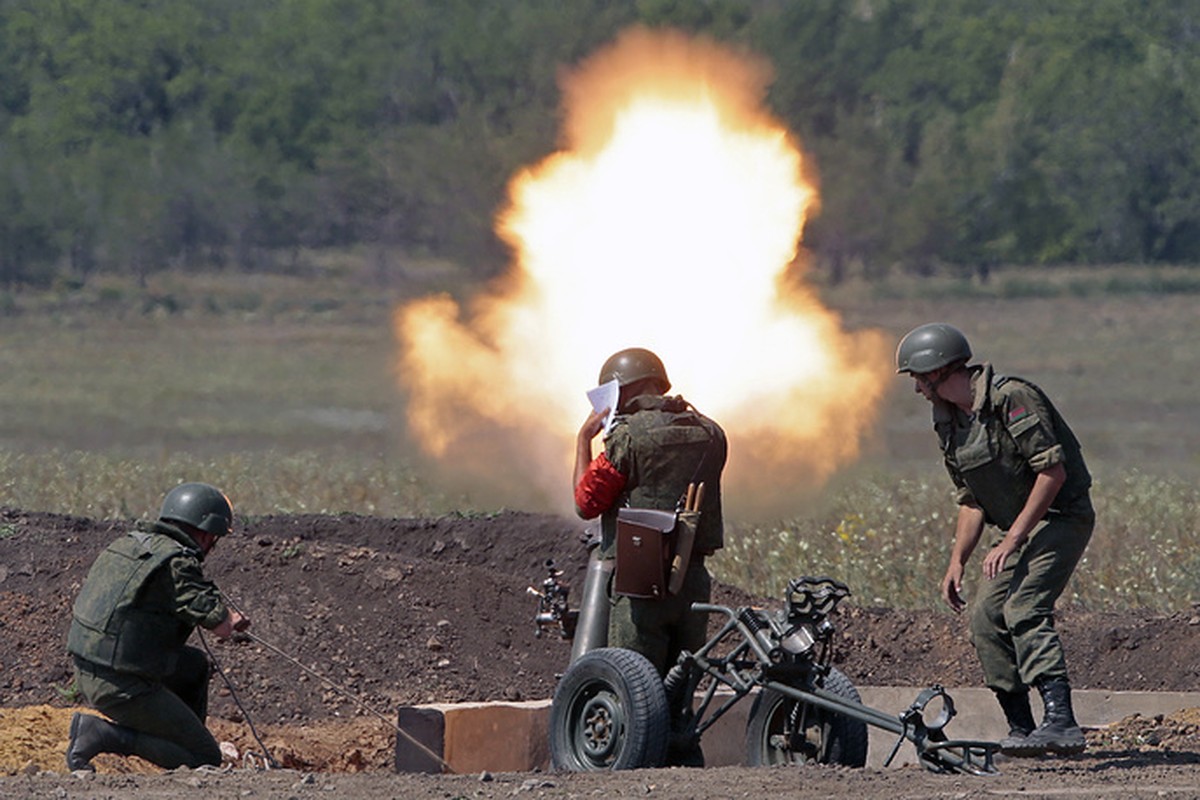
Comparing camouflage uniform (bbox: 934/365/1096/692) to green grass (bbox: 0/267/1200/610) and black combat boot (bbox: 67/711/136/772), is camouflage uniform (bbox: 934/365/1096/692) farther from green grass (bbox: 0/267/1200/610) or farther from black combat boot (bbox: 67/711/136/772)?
green grass (bbox: 0/267/1200/610)

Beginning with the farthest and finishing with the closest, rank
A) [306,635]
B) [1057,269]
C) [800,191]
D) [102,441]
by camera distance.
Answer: [1057,269] < [102,441] < [800,191] < [306,635]

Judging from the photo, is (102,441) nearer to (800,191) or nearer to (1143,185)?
(800,191)

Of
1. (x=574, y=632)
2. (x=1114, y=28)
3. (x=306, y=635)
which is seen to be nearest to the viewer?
(x=574, y=632)

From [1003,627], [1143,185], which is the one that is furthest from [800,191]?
[1143,185]

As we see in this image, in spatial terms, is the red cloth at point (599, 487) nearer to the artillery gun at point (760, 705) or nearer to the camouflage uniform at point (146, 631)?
the artillery gun at point (760, 705)

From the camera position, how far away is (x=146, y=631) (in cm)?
1093

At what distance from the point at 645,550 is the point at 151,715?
2442 mm

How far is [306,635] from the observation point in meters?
14.6

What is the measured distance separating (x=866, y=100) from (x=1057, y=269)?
27.7ft

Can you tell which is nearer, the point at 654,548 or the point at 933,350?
the point at 933,350

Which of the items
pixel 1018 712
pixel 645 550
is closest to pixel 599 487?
pixel 645 550

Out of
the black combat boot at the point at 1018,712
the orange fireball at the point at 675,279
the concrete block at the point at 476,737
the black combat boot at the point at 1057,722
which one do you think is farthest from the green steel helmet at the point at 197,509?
the orange fireball at the point at 675,279

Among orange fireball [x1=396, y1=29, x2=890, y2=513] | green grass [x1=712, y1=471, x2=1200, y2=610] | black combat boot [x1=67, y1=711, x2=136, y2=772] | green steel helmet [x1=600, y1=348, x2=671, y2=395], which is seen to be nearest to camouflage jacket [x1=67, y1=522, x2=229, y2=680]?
black combat boot [x1=67, y1=711, x2=136, y2=772]

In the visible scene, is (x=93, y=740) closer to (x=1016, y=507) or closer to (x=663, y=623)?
(x=663, y=623)
